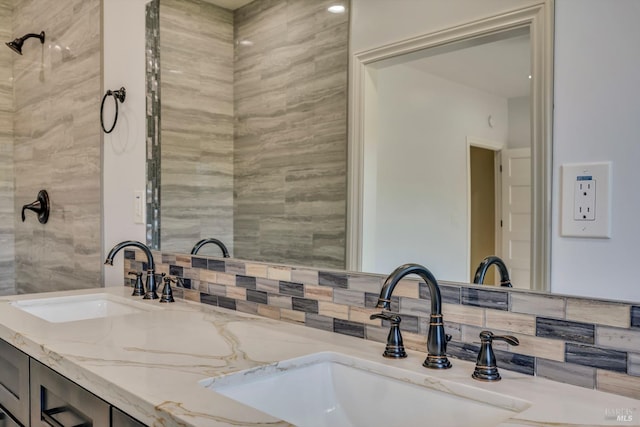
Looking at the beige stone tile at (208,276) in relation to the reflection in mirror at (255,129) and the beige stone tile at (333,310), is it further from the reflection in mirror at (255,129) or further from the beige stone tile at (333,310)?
the beige stone tile at (333,310)

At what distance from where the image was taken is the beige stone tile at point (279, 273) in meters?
1.52

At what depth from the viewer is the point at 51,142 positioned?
279cm

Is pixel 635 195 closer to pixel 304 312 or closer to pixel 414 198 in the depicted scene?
pixel 414 198

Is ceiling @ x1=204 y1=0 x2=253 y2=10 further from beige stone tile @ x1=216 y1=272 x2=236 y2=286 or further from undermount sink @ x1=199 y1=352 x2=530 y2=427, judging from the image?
Result: undermount sink @ x1=199 y1=352 x2=530 y2=427

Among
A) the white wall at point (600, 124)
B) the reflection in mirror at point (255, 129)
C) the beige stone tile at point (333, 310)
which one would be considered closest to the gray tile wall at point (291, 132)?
the reflection in mirror at point (255, 129)

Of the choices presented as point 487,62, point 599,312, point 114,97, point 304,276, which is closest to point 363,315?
point 304,276

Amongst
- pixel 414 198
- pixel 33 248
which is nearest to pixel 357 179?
pixel 414 198

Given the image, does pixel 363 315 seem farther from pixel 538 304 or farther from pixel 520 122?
pixel 520 122

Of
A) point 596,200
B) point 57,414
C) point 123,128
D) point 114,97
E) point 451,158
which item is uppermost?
point 114,97

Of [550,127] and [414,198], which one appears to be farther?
[414,198]

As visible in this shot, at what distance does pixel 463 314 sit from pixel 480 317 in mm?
39

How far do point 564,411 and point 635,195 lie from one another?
38cm

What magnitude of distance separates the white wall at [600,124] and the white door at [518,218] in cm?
5

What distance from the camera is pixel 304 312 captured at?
4.78 ft
